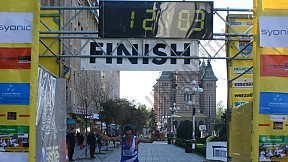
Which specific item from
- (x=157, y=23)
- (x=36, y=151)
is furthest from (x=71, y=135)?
(x=36, y=151)

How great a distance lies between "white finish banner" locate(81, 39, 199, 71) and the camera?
14.6 meters

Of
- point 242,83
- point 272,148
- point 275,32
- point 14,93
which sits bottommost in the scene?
point 272,148

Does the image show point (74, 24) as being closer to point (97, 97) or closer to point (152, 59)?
point (97, 97)

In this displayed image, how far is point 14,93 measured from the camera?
9.08 m

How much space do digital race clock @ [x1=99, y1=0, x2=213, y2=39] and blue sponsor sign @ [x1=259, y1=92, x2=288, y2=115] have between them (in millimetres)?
3921

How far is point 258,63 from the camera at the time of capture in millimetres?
9352

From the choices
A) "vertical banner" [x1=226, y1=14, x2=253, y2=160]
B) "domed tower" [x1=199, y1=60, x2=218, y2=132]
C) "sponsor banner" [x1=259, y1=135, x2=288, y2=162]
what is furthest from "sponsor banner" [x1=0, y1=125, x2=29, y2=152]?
"domed tower" [x1=199, y1=60, x2=218, y2=132]

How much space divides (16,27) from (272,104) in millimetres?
4725

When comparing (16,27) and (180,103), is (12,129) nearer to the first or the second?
(16,27)

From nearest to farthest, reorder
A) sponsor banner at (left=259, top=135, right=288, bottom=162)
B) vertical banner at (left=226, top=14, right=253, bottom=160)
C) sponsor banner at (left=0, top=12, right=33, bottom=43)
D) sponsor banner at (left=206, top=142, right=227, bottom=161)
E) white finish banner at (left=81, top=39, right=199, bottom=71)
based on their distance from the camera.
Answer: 1. sponsor banner at (left=0, top=12, right=33, bottom=43)
2. sponsor banner at (left=259, top=135, right=288, bottom=162)
3. white finish banner at (left=81, top=39, right=199, bottom=71)
4. vertical banner at (left=226, top=14, right=253, bottom=160)
5. sponsor banner at (left=206, top=142, right=227, bottom=161)

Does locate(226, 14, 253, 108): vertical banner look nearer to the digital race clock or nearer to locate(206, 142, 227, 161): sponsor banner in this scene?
the digital race clock

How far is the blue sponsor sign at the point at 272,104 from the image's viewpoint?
9305mm

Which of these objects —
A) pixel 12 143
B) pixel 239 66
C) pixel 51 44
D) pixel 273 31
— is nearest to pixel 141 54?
pixel 51 44

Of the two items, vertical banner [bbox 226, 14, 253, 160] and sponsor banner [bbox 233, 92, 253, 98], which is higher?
vertical banner [bbox 226, 14, 253, 160]
